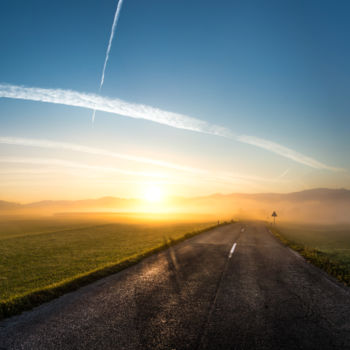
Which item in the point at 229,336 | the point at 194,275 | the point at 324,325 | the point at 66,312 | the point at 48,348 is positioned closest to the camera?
the point at 48,348

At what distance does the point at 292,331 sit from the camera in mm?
4367

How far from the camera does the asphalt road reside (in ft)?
12.8

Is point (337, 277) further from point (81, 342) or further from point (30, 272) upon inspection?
point (30, 272)

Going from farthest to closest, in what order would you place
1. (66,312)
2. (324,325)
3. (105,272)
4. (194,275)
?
(105,272)
(194,275)
(66,312)
(324,325)

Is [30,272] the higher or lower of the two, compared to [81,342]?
lower

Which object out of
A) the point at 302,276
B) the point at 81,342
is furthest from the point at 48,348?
the point at 302,276

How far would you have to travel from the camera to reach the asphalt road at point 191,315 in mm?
3906

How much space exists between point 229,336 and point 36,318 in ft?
13.6

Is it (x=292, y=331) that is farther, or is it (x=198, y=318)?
(x=198, y=318)

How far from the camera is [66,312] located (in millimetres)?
5109

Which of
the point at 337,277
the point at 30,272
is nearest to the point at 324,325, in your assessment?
the point at 337,277

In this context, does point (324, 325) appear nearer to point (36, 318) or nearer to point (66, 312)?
point (66, 312)

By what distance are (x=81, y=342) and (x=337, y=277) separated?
9502mm

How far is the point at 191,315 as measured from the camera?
495 cm
